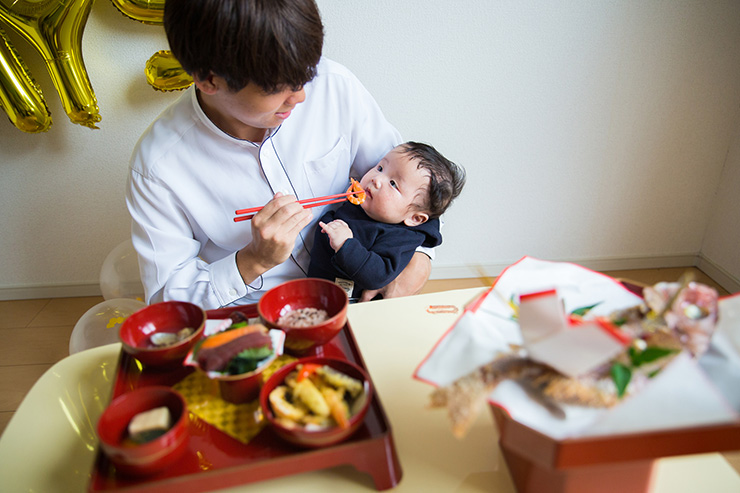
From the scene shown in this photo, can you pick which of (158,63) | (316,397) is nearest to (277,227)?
(316,397)

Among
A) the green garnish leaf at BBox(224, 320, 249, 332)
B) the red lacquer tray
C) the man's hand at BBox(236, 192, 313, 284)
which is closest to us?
the red lacquer tray

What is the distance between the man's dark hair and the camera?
86 cm

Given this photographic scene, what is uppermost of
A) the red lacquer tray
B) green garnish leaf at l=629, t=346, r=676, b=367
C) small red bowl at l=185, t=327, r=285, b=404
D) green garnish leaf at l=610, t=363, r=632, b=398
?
green garnish leaf at l=629, t=346, r=676, b=367

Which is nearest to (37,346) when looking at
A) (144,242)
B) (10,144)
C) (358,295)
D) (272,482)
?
(10,144)

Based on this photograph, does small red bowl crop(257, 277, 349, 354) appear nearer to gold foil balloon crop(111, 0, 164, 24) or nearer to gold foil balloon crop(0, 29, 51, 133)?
gold foil balloon crop(111, 0, 164, 24)

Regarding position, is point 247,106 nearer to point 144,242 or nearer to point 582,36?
point 144,242

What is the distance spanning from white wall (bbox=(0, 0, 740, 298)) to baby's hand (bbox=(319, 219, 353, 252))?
111 centimetres

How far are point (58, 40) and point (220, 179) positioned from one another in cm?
109

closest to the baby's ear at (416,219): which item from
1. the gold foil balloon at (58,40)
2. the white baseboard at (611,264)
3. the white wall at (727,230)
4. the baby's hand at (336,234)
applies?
the baby's hand at (336,234)

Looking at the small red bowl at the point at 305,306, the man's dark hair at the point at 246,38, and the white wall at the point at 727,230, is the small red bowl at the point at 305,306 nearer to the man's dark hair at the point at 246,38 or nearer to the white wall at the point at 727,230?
the man's dark hair at the point at 246,38

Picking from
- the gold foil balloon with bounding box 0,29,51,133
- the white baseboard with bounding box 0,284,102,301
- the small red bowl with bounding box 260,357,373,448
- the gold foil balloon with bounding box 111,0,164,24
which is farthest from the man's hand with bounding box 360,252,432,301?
the white baseboard with bounding box 0,284,102,301

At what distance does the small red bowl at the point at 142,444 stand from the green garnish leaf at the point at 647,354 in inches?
23.1

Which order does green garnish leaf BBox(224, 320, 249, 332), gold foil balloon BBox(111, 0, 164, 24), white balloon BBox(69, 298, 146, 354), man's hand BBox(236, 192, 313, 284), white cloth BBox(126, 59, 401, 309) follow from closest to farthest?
1. green garnish leaf BBox(224, 320, 249, 332)
2. man's hand BBox(236, 192, 313, 284)
3. white cloth BBox(126, 59, 401, 309)
4. white balloon BBox(69, 298, 146, 354)
5. gold foil balloon BBox(111, 0, 164, 24)

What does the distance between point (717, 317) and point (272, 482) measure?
2.19 ft
